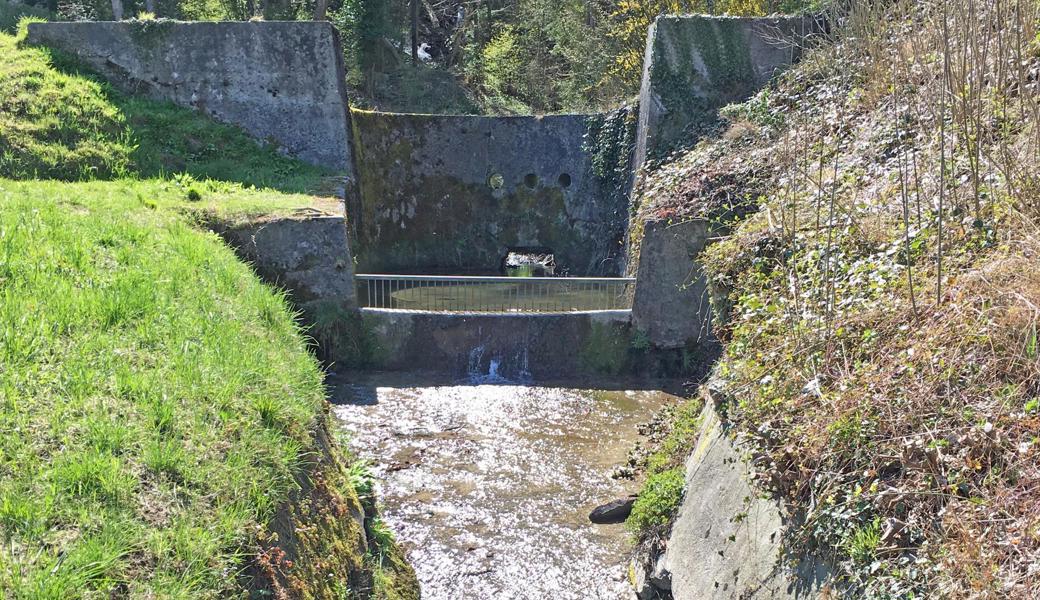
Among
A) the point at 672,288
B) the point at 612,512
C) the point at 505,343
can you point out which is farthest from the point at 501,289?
the point at 612,512

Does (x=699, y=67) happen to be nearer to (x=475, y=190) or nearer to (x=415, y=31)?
(x=475, y=190)

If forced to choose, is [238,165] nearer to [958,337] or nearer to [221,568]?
[221,568]

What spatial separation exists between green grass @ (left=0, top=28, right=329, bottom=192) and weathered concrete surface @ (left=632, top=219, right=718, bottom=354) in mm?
6257

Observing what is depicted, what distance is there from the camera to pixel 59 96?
43.2 feet

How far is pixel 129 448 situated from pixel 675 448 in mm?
5119

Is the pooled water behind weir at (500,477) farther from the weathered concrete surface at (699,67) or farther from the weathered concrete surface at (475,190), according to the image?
the weathered concrete surface at (475,190)

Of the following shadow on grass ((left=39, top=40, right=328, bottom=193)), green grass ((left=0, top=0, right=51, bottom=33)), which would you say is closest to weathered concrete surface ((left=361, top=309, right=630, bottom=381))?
shadow on grass ((left=39, top=40, right=328, bottom=193))

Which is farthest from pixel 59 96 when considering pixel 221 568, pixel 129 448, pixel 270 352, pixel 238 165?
pixel 221 568

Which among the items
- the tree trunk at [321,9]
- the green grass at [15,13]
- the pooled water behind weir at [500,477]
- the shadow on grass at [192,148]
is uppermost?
the tree trunk at [321,9]

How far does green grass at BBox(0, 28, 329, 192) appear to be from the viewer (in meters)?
11.8

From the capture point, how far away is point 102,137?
1272 cm

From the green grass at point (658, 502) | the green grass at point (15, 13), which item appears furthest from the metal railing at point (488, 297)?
the green grass at point (15, 13)

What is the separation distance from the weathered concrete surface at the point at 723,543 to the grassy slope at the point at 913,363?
0.69 feet

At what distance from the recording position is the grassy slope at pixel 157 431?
126 inches
